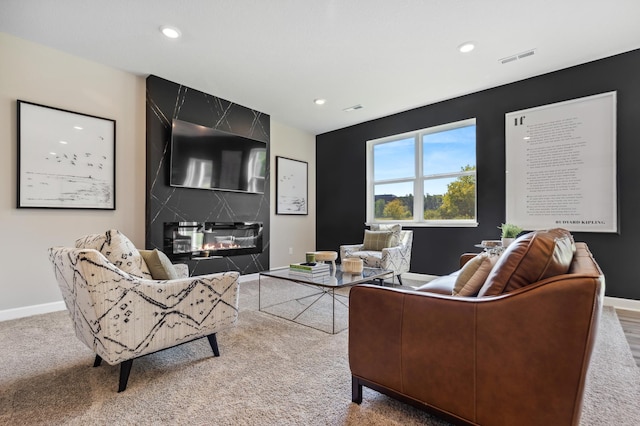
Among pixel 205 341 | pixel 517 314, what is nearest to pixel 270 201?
pixel 205 341

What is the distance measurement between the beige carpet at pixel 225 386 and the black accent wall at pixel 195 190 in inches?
67.3

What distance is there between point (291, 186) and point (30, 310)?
147 inches

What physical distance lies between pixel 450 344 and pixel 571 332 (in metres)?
0.38

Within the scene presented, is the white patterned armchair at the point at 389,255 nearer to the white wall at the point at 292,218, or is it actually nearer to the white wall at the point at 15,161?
the white wall at the point at 292,218

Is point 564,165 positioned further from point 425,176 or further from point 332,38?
point 332,38

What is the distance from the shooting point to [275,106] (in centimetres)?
461

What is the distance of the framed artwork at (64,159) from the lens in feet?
9.54

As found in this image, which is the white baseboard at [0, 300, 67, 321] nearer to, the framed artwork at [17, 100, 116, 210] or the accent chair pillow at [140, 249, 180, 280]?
the framed artwork at [17, 100, 116, 210]

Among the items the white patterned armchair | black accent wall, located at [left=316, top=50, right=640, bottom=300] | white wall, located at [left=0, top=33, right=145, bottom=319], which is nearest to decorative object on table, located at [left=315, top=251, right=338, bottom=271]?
the white patterned armchair

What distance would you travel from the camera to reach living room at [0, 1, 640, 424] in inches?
113

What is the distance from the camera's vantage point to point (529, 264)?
1.11m

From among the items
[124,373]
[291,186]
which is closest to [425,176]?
[291,186]

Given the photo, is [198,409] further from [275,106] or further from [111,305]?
[275,106]

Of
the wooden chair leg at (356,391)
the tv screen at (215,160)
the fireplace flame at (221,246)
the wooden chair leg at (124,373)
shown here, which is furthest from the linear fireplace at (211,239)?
the wooden chair leg at (356,391)
